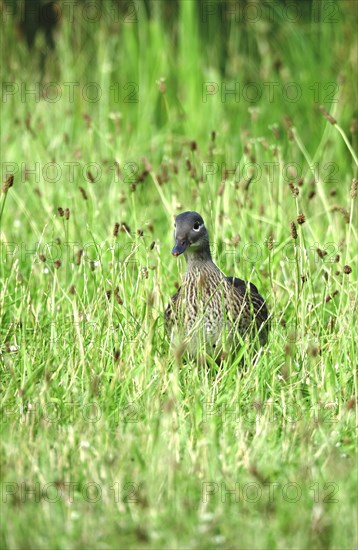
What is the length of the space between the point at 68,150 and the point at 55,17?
2835mm

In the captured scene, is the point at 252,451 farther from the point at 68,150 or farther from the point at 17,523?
the point at 68,150

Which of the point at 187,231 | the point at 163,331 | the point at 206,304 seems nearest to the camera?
the point at 206,304

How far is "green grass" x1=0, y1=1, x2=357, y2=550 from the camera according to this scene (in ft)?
11.3

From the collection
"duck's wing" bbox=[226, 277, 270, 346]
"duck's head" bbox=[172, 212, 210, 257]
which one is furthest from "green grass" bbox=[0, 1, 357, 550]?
"duck's head" bbox=[172, 212, 210, 257]

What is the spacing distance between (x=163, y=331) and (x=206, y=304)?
0.38 metres

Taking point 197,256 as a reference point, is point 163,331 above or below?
below

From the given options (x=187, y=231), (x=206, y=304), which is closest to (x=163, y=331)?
(x=206, y=304)

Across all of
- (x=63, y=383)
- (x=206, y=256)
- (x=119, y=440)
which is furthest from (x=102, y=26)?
(x=119, y=440)

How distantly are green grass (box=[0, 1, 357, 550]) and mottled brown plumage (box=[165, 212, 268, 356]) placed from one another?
0.11 meters

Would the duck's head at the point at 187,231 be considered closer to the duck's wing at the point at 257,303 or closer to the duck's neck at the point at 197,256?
the duck's neck at the point at 197,256

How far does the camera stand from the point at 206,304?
15.6 ft

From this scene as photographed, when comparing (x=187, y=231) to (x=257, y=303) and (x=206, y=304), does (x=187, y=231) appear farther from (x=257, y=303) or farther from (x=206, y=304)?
(x=257, y=303)

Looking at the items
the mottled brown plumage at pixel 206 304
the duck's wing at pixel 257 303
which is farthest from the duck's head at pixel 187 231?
the duck's wing at pixel 257 303

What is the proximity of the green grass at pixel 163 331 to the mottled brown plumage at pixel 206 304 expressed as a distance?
0.11m
